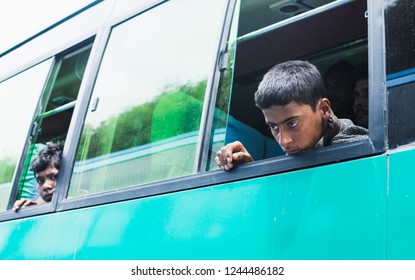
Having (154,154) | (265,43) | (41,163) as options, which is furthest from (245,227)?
(41,163)

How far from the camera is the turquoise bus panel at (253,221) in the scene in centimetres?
150

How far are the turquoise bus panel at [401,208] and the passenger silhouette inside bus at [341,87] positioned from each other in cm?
161

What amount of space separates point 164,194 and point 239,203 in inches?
16.0

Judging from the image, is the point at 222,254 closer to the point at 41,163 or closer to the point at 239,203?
the point at 239,203

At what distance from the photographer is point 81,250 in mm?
2346

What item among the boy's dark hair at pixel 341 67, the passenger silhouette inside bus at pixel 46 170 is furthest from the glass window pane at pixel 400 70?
the passenger silhouette inside bus at pixel 46 170

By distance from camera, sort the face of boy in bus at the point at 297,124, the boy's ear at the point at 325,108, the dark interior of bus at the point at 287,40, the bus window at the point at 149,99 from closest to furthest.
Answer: the face of boy in bus at the point at 297,124 < the boy's ear at the point at 325,108 < the bus window at the point at 149,99 < the dark interior of bus at the point at 287,40

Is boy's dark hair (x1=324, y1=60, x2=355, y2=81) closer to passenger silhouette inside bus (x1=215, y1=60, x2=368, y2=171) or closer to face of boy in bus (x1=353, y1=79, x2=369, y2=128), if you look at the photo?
face of boy in bus (x1=353, y1=79, x2=369, y2=128)

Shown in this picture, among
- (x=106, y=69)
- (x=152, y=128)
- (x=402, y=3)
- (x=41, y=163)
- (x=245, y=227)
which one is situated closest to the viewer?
(x=402, y=3)

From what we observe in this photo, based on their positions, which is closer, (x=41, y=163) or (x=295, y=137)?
(x=295, y=137)

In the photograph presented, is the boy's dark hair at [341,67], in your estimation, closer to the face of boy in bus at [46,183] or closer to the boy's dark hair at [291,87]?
the boy's dark hair at [291,87]

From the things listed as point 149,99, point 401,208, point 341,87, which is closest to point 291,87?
point 401,208

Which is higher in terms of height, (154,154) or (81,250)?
(154,154)

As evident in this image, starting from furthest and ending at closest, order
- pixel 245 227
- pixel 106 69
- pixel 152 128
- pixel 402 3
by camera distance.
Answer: pixel 106 69 → pixel 152 128 → pixel 245 227 → pixel 402 3
